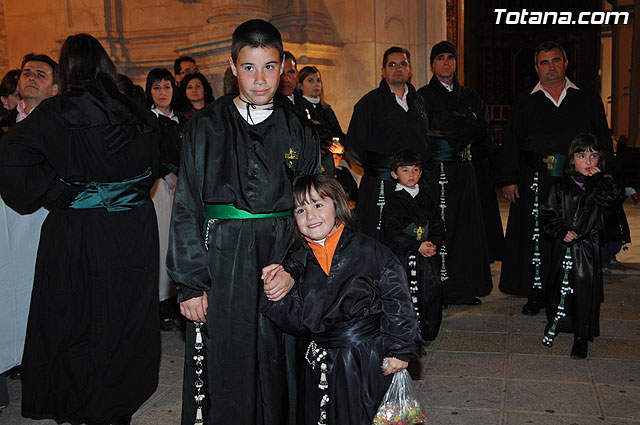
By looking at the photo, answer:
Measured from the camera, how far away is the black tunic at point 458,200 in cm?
607

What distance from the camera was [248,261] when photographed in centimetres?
293

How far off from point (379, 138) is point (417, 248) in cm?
128

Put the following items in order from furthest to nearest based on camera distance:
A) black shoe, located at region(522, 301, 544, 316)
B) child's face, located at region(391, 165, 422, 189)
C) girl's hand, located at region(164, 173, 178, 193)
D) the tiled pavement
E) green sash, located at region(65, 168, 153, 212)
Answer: girl's hand, located at region(164, 173, 178, 193) < black shoe, located at region(522, 301, 544, 316) < child's face, located at region(391, 165, 422, 189) < the tiled pavement < green sash, located at region(65, 168, 153, 212)

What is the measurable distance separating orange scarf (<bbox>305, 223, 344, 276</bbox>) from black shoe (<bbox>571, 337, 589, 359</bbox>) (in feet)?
8.41

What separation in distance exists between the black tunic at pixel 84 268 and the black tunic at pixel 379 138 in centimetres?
234

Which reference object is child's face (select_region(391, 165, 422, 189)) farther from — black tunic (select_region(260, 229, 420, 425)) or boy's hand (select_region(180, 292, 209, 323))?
boy's hand (select_region(180, 292, 209, 323))

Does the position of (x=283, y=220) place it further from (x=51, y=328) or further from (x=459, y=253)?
(x=459, y=253)

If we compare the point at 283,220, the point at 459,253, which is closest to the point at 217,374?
the point at 283,220

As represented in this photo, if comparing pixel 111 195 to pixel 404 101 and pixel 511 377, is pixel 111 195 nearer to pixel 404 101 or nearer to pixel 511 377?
pixel 511 377

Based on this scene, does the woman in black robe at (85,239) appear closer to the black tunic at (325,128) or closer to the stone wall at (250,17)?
the black tunic at (325,128)

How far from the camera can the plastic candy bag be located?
284cm

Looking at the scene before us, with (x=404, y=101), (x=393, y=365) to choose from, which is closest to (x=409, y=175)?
(x=404, y=101)

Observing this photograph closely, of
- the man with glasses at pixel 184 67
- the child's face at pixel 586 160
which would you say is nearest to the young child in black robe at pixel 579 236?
the child's face at pixel 586 160

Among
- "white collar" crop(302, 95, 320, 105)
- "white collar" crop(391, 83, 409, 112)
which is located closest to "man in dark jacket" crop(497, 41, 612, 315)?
"white collar" crop(391, 83, 409, 112)
